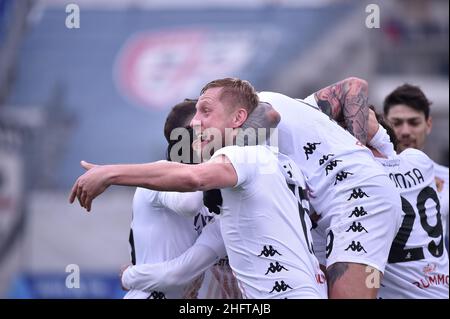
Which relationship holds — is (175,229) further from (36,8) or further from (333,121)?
(36,8)

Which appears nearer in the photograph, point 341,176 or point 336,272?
point 336,272

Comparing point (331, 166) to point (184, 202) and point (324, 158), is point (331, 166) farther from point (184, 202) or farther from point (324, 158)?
point (184, 202)

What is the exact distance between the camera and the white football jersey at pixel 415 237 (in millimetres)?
5898

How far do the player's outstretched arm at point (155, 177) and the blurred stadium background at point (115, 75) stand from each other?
9567 mm

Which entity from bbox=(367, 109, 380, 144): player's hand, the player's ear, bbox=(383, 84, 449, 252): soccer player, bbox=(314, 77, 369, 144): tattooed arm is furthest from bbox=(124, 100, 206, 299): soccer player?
bbox=(383, 84, 449, 252): soccer player

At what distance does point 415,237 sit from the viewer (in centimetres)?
596

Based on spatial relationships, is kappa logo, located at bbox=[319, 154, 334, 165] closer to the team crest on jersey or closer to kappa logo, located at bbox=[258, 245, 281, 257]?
kappa logo, located at bbox=[258, 245, 281, 257]

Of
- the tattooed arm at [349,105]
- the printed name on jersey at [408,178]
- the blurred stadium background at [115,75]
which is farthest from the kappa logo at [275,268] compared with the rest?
the blurred stadium background at [115,75]

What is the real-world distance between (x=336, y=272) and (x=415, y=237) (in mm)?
1053

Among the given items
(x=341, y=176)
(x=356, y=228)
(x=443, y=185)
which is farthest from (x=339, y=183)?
(x=443, y=185)

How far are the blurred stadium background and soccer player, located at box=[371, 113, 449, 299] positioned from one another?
7880mm

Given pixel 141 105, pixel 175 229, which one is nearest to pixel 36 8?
pixel 141 105

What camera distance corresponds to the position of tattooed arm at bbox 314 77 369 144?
5.64 m
